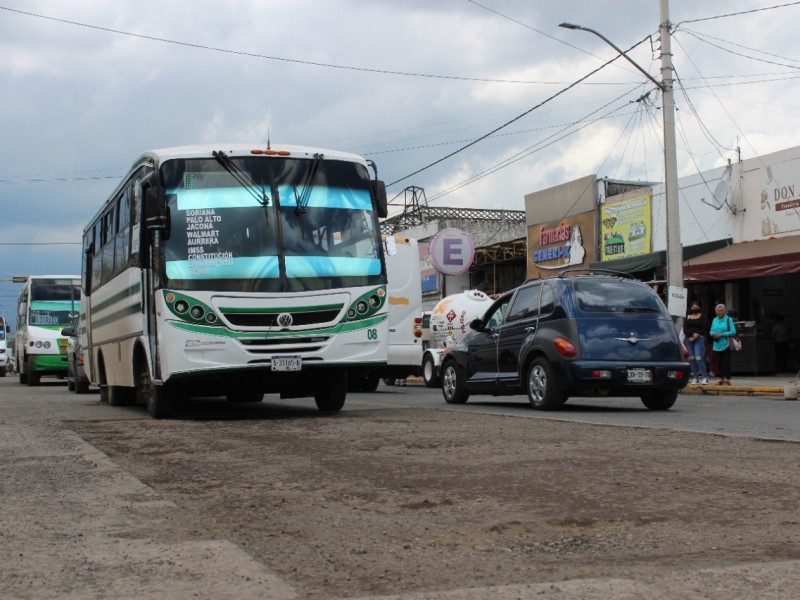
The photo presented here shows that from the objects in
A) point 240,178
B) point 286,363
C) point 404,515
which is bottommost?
point 404,515

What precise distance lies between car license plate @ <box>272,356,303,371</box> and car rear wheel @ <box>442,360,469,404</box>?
4.59 metres

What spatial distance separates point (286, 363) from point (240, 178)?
2.26m

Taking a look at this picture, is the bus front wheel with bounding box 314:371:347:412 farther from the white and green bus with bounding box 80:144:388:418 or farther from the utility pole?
the utility pole

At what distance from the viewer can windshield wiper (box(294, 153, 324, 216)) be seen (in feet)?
39.5

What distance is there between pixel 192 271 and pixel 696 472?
21.8 ft

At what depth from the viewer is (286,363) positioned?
11.6 metres

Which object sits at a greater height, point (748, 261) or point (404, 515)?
point (748, 261)

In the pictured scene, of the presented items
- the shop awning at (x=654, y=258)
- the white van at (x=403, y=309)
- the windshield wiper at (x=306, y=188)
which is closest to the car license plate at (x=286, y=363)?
the windshield wiper at (x=306, y=188)

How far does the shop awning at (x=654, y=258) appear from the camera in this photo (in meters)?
25.8

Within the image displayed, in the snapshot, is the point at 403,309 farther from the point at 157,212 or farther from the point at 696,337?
the point at 157,212

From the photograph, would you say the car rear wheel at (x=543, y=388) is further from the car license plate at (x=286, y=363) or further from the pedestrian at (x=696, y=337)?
the pedestrian at (x=696, y=337)

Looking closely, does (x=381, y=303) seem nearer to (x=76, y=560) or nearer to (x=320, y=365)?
(x=320, y=365)

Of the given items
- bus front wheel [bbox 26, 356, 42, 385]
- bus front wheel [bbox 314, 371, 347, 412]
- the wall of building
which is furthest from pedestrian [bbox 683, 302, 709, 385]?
bus front wheel [bbox 26, 356, 42, 385]

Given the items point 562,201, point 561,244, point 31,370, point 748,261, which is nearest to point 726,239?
point 748,261
